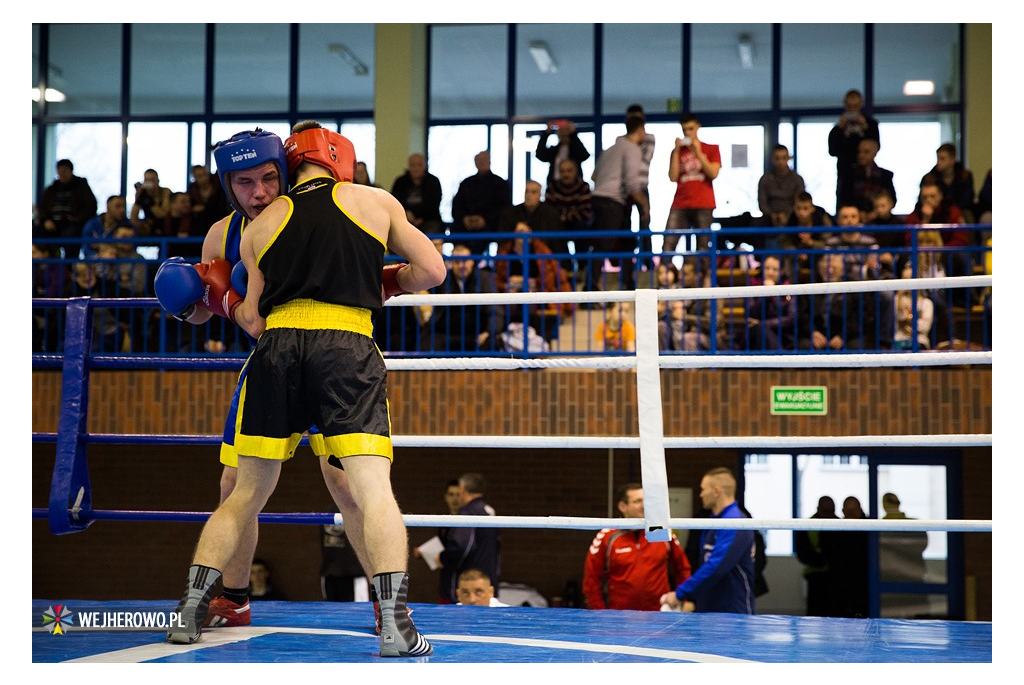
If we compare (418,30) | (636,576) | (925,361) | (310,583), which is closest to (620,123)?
(418,30)

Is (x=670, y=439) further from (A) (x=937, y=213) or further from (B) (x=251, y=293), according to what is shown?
(A) (x=937, y=213)

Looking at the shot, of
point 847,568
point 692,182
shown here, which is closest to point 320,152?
point 692,182

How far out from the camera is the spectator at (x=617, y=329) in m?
8.72

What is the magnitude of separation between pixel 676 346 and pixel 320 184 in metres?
5.90

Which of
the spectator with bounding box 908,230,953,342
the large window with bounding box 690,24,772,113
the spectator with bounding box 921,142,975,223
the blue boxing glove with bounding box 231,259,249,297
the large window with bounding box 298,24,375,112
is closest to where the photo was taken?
the blue boxing glove with bounding box 231,259,249,297

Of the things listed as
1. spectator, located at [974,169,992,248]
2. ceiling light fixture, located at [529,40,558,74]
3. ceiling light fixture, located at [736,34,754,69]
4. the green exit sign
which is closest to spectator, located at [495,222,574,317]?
the green exit sign

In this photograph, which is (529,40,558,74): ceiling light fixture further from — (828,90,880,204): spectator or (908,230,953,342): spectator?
(908,230,953,342): spectator

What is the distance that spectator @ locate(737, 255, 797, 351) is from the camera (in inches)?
345

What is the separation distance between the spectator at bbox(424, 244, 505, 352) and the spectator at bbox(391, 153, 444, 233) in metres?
1.44

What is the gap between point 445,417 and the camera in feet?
28.9

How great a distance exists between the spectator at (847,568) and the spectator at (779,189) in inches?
106

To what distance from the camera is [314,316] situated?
320 centimetres

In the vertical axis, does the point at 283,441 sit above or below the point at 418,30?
below

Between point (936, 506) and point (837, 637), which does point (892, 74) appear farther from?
point (837, 637)
